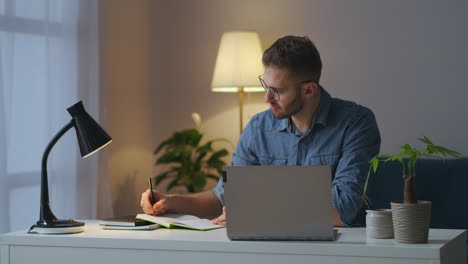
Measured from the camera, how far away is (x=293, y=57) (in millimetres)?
2582

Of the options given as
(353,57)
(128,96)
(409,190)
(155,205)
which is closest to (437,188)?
(353,57)

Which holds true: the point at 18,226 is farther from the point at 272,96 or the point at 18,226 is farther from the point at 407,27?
the point at 407,27

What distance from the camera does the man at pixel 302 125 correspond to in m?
2.52

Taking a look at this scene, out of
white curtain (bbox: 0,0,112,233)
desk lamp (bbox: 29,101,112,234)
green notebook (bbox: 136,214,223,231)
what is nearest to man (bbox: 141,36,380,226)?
green notebook (bbox: 136,214,223,231)

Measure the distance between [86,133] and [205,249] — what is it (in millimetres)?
597

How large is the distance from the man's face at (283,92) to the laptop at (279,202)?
0.72 meters

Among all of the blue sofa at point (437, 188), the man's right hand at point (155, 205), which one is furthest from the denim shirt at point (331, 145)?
the blue sofa at point (437, 188)

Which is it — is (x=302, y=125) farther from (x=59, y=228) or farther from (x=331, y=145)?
(x=59, y=228)

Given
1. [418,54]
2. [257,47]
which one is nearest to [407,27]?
[418,54]

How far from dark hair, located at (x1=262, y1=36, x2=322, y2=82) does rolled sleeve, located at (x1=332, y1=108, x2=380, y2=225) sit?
0.85 feet

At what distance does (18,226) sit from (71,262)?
1281 millimetres

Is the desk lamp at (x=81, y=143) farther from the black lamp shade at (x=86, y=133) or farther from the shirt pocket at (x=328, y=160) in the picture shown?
the shirt pocket at (x=328, y=160)

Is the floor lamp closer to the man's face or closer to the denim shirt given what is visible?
the denim shirt

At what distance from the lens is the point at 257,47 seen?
399 centimetres
